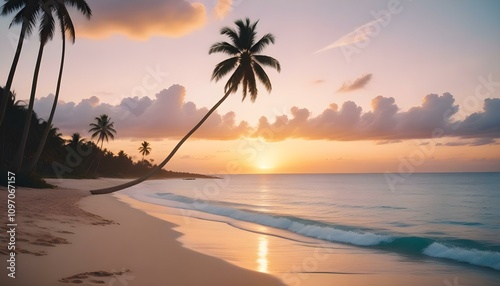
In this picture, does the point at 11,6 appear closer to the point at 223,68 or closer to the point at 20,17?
the point at 20,17

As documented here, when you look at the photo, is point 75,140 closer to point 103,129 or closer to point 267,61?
point 103,129

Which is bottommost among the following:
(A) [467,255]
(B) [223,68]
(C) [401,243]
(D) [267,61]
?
(C) [401,243]

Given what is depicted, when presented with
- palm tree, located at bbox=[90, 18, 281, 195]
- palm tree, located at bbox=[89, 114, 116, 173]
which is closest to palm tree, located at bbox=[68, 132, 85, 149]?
palm tree, located at bbox=[89, 114, 116, 173]

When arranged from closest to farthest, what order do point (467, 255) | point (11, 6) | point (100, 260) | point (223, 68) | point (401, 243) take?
point (100, 260)
point (467, 255)
point (401, 243)
point (11, 6)
point (223, 68)

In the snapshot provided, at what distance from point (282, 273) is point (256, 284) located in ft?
4.34

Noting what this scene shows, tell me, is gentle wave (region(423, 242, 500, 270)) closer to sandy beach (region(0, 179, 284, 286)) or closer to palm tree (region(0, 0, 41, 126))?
sandy beach (region(0, 179, 284, 286))

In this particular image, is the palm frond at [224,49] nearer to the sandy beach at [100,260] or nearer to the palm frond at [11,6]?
the palm frond at [11,6]

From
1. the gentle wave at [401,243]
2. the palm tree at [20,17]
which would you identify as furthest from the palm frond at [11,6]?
the gentle wave at [401,243]

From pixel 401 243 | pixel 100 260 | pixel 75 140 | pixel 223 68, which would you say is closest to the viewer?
pixel 100 260

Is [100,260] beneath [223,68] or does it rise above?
beneath

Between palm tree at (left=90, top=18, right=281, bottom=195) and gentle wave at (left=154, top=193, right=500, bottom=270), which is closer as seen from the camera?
gentle wave at (left=154, top=193, right=500, bottom=270)

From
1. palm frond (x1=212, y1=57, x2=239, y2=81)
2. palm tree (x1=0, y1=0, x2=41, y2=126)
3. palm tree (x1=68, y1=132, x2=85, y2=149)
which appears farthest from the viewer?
palm tree (x1=68, y1=132, x2=85, y2=149)

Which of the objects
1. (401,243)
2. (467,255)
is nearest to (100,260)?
(467,255)

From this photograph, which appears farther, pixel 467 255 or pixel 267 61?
pixel 267 61
